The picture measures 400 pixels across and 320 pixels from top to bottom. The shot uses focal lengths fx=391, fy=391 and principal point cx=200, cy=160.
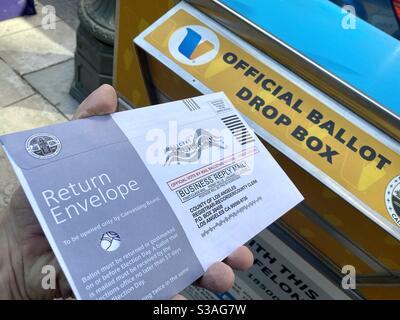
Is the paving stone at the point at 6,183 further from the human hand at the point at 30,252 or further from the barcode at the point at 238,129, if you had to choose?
the barcode at the point at 238,129

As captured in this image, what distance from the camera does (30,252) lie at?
1116 mm

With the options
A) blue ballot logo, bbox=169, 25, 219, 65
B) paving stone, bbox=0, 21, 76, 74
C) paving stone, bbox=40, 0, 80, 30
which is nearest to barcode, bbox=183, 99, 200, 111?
blue ballot logo, bbox=169, 25, 219, 65

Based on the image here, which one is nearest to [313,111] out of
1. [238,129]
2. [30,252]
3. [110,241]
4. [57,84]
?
[238,129]

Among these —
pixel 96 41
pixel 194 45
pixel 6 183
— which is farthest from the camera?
pixel 96 41

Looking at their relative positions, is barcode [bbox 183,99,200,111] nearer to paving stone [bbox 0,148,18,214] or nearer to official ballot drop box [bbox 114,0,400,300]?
official ballot drop box [bbox 114,0,400,300]

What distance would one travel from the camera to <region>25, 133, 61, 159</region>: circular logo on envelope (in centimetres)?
83

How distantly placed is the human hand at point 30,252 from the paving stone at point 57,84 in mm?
1990

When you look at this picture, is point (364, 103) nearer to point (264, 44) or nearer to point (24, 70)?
point (264, 44)

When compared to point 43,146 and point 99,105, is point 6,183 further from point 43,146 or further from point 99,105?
point 43,146

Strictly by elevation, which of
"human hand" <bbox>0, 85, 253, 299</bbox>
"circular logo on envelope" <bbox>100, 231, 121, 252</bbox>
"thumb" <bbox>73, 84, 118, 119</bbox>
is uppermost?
"thumb" <bbox>73, 84, 118, 119</bbox>

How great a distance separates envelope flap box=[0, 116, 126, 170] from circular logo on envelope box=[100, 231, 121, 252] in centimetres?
20

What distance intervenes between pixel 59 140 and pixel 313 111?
2.27 feet

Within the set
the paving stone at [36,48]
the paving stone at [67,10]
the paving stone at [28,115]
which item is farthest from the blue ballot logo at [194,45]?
the paving stone at [67,10]

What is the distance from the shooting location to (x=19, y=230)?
1.15 m
